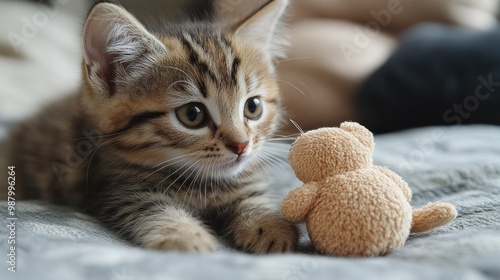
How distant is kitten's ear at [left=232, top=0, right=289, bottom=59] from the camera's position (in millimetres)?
1136

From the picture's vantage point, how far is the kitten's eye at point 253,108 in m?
1.02

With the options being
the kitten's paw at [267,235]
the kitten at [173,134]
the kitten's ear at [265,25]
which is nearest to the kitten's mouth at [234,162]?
the kitten at [173,134]

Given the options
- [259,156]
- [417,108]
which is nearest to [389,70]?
[417,108]

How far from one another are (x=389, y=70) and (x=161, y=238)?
52.6 inches

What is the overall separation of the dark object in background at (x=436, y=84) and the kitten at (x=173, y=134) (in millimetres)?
851

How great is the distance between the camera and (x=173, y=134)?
3.06 feet

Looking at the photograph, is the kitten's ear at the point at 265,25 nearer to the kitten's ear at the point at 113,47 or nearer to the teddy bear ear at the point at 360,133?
the kitten's ear at the point at 113,47

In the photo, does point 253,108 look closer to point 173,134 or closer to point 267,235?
point 173,134

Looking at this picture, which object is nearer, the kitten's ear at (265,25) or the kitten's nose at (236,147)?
the kitten's nose at (236,147)

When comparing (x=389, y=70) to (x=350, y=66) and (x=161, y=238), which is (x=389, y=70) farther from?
(x=161, y=238)

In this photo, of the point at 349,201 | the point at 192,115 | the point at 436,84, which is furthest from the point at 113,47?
the point at 436,84

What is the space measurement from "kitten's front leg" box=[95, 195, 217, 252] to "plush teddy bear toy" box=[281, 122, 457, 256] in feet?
0.50

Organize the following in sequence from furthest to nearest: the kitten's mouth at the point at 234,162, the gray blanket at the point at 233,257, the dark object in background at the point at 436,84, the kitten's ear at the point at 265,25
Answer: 1. the dark object in background at the point at 436,84
2. the kitten's ear at the point at 265,25
3. the kitten's mouth at the point at 234,162
4. the gray blanket at the point at 233,257

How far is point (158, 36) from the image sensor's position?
1.04 m
